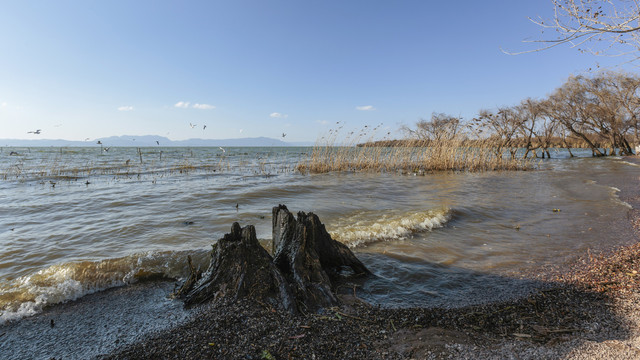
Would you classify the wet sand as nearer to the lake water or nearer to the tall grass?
the lake water

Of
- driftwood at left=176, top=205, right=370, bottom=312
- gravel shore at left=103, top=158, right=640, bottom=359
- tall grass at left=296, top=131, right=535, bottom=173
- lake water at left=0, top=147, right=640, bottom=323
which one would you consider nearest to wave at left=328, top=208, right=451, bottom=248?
lake water at left=0, top=147, right=640, bottom=323

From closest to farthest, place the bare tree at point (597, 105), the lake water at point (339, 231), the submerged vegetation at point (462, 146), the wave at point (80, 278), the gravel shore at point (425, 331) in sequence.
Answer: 1. the gravel shore at point (425, 331)
2. the wave at point (80, 278)
3. the lake water at point (339, 231)
4. the submerged vegetation at point (462, 146)
5. the bare tree at point (597, 105)

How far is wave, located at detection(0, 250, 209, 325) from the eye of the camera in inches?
135

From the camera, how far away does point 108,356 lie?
2439mm

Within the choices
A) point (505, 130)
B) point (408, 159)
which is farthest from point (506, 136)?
point (408, 159)

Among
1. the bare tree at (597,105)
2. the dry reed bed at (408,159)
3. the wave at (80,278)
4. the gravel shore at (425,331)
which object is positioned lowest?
the wave at (80,278)

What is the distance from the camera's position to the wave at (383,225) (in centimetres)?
590

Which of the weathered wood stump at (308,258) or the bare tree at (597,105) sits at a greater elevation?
the bare tree at (597,105)

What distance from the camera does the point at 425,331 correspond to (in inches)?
104

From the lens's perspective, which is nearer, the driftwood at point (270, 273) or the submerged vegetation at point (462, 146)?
the driftwood at point (270, 273)

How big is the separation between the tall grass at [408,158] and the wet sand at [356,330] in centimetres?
1566

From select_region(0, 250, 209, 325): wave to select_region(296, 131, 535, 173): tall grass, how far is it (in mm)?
14449

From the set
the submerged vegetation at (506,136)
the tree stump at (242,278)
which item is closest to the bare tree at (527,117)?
the submerged vegetation at (506,136)

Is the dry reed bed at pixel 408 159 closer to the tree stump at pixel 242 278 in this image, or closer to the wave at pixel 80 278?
the wave at pixel 80 278
